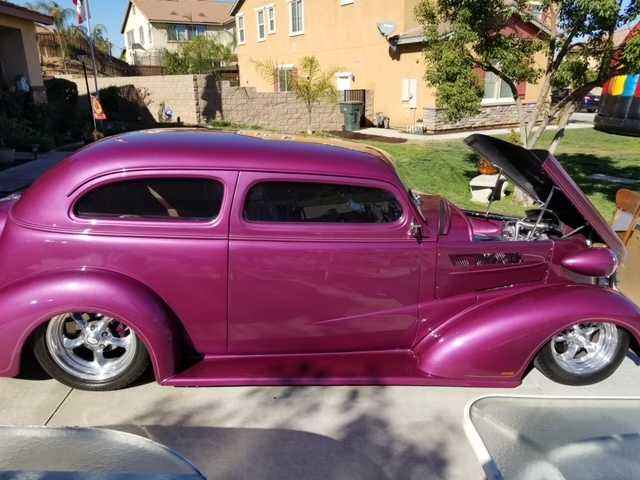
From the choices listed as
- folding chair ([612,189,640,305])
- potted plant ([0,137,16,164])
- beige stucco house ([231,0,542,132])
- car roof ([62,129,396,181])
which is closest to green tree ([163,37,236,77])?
beige stucco house ([231,0,542,132])

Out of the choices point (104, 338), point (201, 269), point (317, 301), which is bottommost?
point (104, 338)

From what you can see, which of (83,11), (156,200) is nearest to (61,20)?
(83,11)

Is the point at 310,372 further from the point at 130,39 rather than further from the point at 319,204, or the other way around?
the point at 130,39

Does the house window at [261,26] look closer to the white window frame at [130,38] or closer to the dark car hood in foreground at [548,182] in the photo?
the dark car hood in foreground at [548,182]

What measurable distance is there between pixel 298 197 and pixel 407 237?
726 millimetres

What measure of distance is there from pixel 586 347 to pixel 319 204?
6.81 ft

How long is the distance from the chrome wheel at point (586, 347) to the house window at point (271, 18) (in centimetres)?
2554

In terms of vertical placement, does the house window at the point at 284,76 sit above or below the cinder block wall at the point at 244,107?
above

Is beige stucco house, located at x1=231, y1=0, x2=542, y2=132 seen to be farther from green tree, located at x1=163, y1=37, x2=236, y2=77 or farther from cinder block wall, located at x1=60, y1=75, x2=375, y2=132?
green tree, located at x1=163, y1=37, x2=236, y2=77

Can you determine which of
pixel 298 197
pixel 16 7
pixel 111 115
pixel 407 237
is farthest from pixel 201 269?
pixel 111 115

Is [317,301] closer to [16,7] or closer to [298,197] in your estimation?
[298,197]

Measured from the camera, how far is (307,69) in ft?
60.7

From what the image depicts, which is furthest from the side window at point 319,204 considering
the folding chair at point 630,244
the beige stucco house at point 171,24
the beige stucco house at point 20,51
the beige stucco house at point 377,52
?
the beige stucco house at point 171,24

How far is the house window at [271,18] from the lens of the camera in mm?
25625
